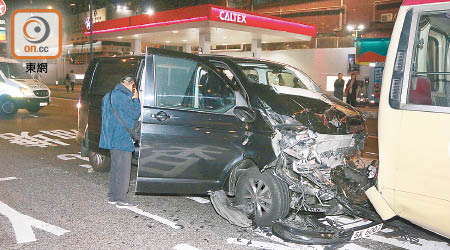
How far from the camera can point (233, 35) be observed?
2431 cm

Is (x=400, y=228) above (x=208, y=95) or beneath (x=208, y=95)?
beneath

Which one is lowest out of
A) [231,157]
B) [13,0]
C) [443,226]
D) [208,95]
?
[443,226]

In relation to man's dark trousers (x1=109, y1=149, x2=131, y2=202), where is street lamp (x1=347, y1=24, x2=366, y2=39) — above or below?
above

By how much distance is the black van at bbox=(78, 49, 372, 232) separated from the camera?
4.61 m

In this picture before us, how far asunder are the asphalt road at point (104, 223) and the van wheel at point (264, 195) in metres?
0.22

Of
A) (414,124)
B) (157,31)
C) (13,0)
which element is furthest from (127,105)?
(13,0)

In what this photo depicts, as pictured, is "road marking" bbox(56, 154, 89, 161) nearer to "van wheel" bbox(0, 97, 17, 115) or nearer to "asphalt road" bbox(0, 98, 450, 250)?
"asphalt road" bbox(0, 98, 450, 250)

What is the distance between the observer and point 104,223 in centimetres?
492

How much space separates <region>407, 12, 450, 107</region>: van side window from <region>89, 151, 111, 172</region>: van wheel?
17.0ft

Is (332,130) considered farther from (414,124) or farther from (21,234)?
(21,234)

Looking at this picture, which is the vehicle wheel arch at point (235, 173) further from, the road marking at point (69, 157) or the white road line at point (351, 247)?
the road marking at point (69, 157)

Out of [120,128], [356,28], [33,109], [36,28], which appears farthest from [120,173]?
[356,28]

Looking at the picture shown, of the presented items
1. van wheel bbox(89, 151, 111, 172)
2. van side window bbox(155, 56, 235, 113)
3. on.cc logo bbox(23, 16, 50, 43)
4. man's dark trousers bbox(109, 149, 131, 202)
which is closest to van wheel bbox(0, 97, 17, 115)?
on.cc logo bbox(23, 16, 50, 43)

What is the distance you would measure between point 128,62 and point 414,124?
424cm
